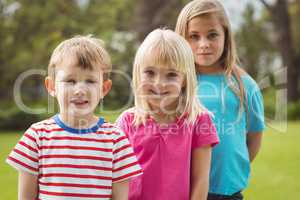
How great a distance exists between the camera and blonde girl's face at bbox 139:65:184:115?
2.21 metres

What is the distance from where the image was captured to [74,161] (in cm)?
196

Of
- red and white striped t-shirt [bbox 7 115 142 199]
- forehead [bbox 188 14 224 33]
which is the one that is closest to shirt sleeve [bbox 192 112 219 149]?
red and white striped t-shirt [bbox 7 115 142 199]

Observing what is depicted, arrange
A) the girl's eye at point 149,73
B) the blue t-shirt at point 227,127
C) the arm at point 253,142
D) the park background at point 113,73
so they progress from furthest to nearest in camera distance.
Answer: the park background at point 113,73
the arm at point 253,142
the blue t-shirt at point 227,127
the girl's eye at point 149,73

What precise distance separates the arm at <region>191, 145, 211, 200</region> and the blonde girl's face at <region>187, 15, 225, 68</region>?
24.7 inches

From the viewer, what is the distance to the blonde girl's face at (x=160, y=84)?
7.25ft

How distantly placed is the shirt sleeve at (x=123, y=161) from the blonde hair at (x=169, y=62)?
24cm

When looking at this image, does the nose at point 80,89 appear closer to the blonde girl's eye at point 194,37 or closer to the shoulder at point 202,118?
the shoulder at point 202,118

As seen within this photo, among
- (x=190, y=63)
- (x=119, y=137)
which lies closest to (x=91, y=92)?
(x=119, y=137)

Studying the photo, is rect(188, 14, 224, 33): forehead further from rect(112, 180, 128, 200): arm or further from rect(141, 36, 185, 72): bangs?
rect(112, 180, 128, 200): arm

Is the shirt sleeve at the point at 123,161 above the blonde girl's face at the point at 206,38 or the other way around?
the other way around

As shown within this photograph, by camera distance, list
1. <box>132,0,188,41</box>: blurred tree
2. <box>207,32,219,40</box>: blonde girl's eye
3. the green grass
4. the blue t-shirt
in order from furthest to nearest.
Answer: <box>132,0,188,41</box>: blurred tree < the green grass < <box>207,32,219,40</box>: blonde girl's eye < the blue t-shirt

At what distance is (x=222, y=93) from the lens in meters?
2.60

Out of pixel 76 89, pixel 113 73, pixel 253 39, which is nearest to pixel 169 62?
pixel 76 89

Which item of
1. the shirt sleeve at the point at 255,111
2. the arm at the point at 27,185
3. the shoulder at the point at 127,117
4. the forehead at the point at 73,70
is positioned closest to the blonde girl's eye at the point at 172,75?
the shoulder at the point at 127,117
